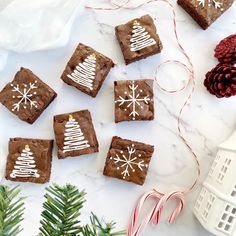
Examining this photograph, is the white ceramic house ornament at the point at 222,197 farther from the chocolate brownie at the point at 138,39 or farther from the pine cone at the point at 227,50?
the chocolate brownie at the point at 138,39

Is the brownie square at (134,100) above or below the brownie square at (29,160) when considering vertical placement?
above

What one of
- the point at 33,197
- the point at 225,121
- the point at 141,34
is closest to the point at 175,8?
the point at 141,34

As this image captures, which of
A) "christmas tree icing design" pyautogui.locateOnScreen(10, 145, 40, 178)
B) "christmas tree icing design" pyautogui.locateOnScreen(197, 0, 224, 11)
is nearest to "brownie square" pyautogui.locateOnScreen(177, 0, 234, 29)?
"christmas tree icing design" pyautogui.locateOnScreen(197, 0, 224, 11)

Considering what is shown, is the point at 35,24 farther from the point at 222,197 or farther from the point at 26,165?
the point at 222,197

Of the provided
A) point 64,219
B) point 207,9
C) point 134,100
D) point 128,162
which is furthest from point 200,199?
point 64,219

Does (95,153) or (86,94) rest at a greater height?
(86,94)

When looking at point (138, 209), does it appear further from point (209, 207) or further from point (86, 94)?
point (86, 94)

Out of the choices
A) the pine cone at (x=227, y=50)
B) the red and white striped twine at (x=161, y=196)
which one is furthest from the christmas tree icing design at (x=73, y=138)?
the pine cone at (x=227, y=50)
